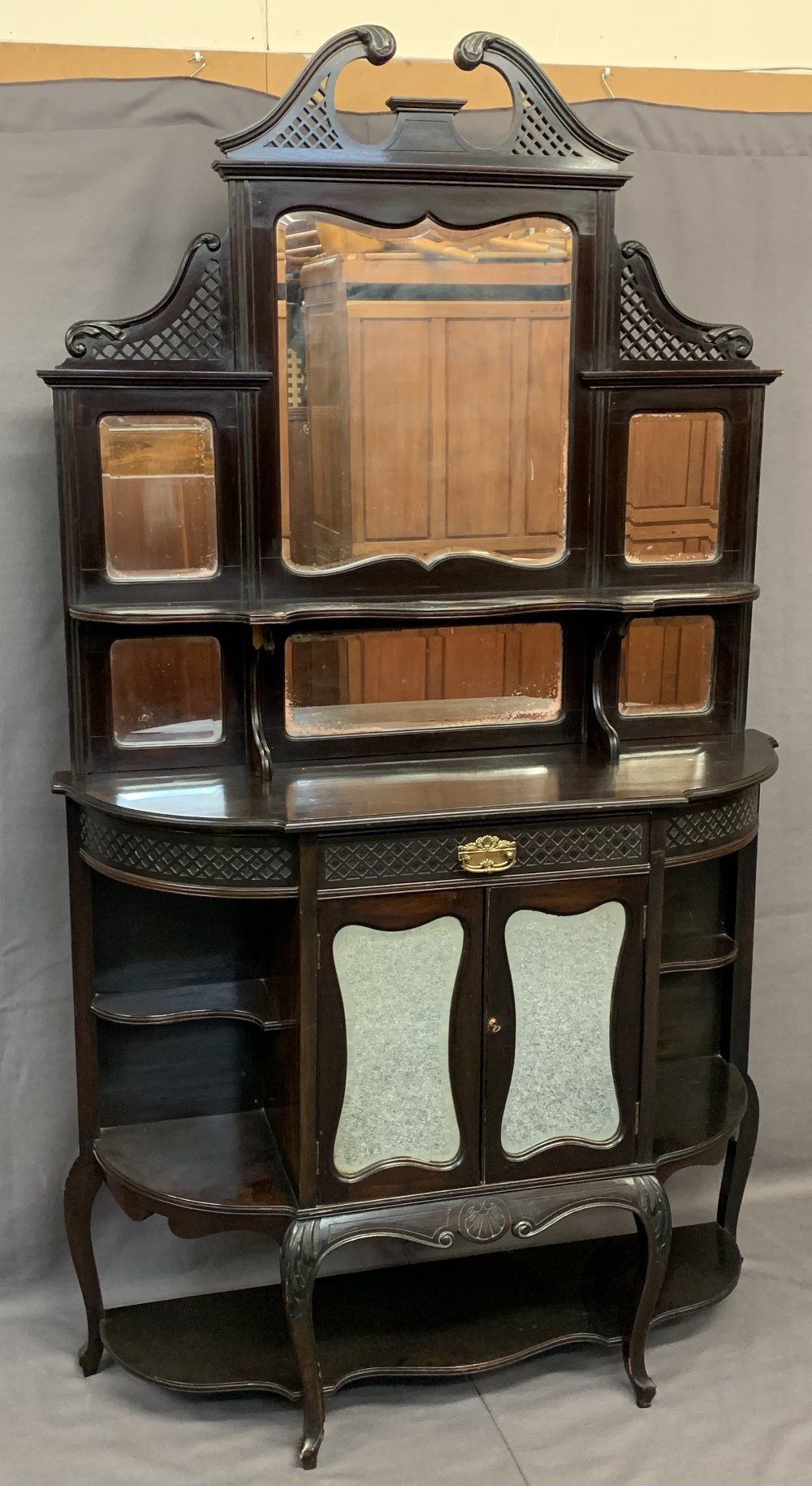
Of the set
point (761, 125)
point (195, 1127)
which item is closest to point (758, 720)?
point (761, 125)

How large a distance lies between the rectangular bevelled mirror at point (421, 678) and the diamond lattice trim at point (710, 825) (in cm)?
35

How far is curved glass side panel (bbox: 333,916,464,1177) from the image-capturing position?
2234 millimetres

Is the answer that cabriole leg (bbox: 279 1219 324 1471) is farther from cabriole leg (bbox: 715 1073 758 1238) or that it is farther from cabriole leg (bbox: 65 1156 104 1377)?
cabriole leg (bbox: 715 1073 758 1238)

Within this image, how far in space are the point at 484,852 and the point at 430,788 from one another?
16 centimetres

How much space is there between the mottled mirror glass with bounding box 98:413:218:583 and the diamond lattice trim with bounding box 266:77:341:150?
442 mm

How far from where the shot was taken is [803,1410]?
246 centimetres

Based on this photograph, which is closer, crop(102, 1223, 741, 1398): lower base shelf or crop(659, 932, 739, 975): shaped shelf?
crop(102, 1223, 741, 1398): lower base shelf

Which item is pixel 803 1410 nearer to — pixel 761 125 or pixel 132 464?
pixel 132 464

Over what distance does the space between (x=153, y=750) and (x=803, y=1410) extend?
158 centimetres

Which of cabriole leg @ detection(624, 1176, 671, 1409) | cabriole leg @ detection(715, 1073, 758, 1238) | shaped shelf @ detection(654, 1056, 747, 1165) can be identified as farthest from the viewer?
cabriole leg @ detection(715, 1073, 758, 1238)

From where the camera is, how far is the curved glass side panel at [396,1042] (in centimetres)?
223

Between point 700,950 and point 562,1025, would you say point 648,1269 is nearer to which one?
point 562,1025

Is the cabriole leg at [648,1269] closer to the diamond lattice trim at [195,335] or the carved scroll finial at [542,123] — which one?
the diamond lattice trim at [195,335]

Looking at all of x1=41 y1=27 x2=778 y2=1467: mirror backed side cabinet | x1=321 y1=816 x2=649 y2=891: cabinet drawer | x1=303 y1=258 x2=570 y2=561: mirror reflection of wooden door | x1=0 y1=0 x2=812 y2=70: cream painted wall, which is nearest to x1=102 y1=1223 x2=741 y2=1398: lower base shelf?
x1=41 y1=27 x2=778 y2=1467: mirror backed side cabinet
